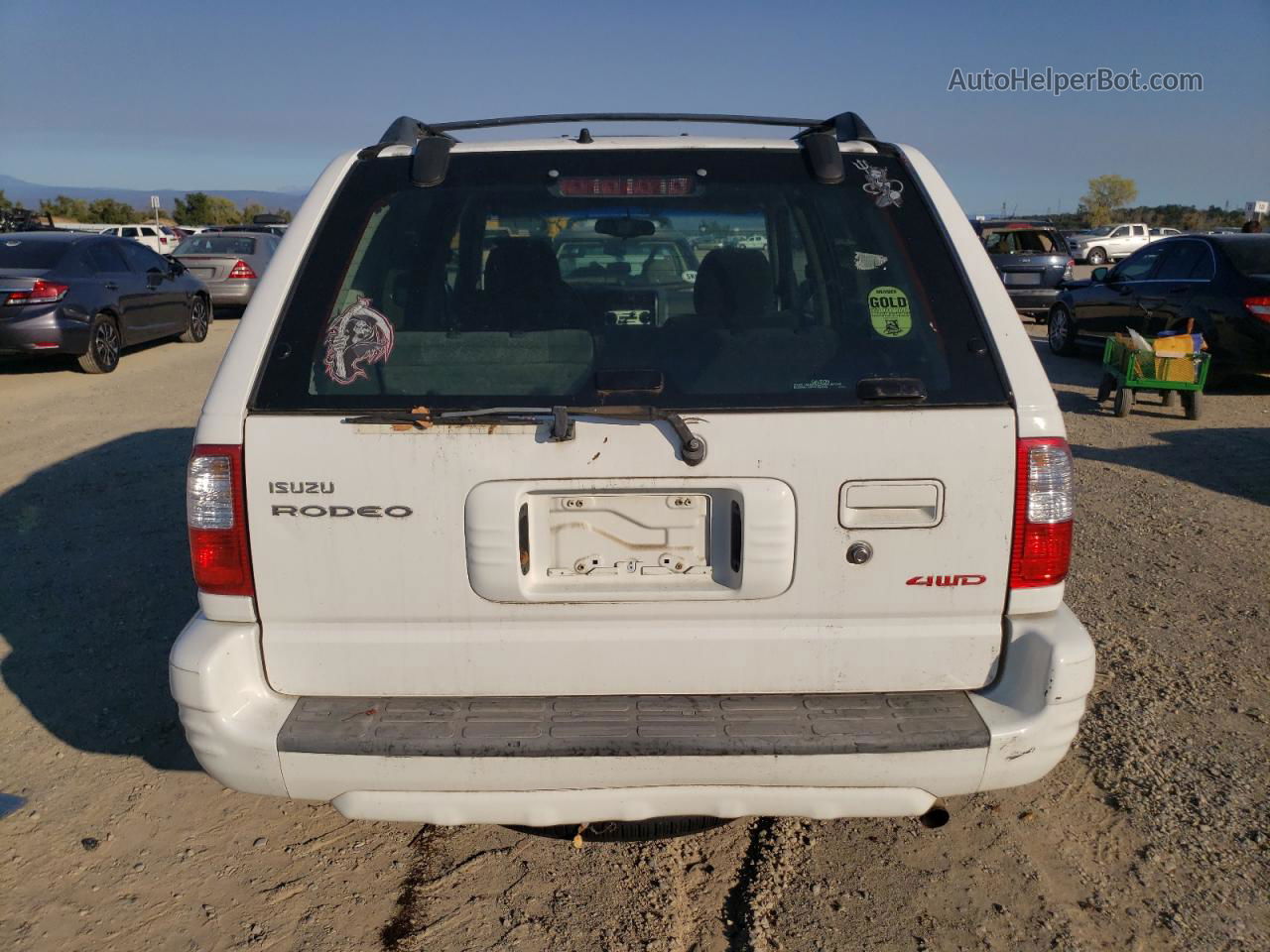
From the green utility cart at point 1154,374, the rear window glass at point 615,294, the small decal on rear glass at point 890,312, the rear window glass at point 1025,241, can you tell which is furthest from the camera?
the rear window glass at point 1025,241

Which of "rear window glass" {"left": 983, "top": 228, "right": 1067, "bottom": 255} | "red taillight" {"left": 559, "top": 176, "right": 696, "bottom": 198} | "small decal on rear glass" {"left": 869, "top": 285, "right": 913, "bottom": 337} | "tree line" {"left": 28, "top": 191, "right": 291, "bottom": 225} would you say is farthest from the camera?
"tree line" {"left": 28, "top": 191, "right": 291, "bottom": 225}

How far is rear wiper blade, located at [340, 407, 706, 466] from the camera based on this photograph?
2303mm

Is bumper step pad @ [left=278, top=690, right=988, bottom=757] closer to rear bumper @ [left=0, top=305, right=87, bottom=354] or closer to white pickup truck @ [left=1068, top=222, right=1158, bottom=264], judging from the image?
rear bumper @ [left=0, top=305, right=87, bottom=354]

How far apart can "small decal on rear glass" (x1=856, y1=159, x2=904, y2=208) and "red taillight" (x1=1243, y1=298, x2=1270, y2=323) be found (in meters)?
9.07

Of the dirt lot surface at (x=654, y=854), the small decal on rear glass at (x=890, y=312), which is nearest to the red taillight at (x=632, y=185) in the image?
the small decal on rear glass at (x=890, y=312)

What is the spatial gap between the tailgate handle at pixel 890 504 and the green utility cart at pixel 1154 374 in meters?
7.76

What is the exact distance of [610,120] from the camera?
323 cm

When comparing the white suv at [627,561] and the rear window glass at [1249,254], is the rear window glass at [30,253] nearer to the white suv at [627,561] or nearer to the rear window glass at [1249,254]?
the white suv at [627,561]

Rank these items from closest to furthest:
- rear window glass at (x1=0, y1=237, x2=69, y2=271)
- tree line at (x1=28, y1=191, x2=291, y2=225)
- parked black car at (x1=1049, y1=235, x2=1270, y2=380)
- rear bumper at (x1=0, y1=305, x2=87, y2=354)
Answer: parked black car at (x1=1049, y1=235, x2=1270, y2=380) → rear bumper at (x1=0, y1=305, x2=87, y2=354) → rear window glass at (x1=0, y1=237, x2=69, y2=271) → tree line at (x1=28, y1=191, x2=291, y2=225)

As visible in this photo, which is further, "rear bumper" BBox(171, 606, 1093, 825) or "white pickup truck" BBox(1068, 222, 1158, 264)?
"white pickup truck" BBox(1068, 222, 1158, 264)

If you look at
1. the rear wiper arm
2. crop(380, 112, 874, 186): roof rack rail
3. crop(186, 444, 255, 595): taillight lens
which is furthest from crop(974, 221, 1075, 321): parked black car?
crop(186, 444, 255, 595): taillight lens

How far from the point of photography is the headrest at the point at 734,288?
2674 mm

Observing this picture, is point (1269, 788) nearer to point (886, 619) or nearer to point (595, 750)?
point (886, 619)

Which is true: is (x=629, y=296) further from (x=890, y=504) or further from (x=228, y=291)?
(x=228, y=291)
